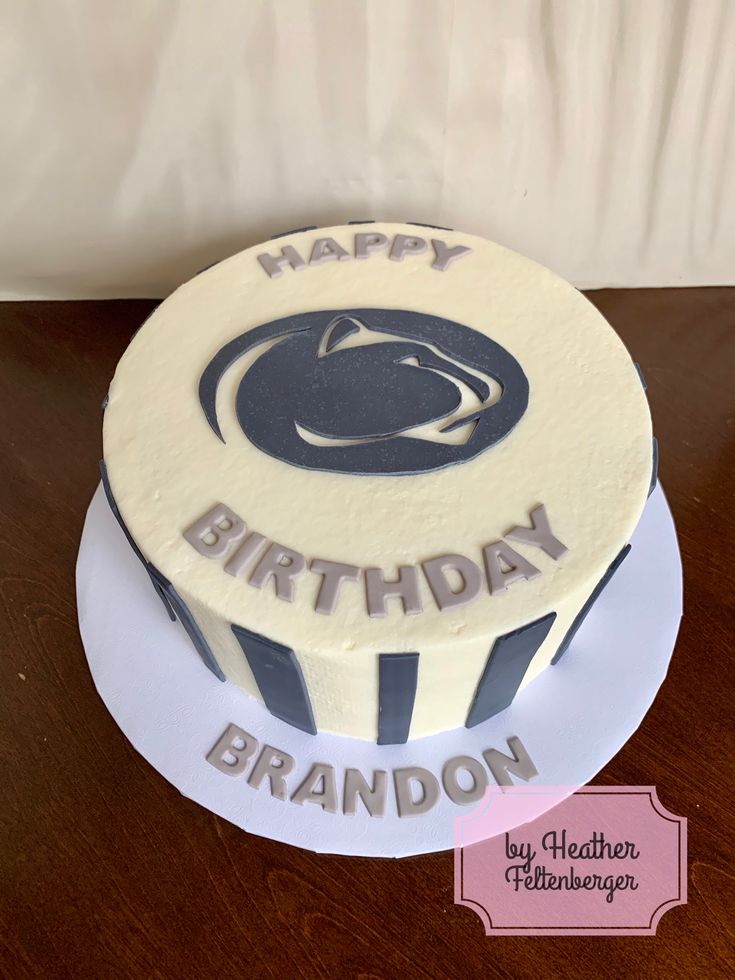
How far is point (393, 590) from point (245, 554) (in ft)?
0.60

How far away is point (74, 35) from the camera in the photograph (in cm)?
145

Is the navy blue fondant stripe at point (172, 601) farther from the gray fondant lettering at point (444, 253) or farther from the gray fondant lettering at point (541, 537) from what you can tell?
the gray fondant lettering at point (444, 253)

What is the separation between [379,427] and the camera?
1.18 meters

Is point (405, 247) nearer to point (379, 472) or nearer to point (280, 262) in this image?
point (280, 262)

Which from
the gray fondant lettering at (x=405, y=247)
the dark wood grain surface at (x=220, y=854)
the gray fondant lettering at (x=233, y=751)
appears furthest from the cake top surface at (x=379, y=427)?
the dark wood grain surface at (x=220, y=854)

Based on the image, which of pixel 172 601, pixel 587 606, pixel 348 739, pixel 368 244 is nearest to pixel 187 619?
pixel 172 601

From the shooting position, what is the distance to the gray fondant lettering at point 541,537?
1.06 metres

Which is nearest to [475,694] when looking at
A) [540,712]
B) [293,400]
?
[540,712]

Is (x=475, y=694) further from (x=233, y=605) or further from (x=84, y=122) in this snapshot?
(x=84, y=122)

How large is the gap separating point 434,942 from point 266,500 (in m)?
0.59

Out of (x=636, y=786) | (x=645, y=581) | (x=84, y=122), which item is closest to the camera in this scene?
(x=636, y=786)

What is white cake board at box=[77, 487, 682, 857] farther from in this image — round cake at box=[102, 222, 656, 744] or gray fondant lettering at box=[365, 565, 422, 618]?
gray fondant lettering at box=[365, 565, 422, 618]

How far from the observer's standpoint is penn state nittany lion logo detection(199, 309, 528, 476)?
3.77ft

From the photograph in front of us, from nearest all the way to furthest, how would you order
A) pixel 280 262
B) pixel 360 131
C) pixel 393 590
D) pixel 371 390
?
pixel 393 590 → pixel 371 390 → pixel 280 262 → pixel 360 131
